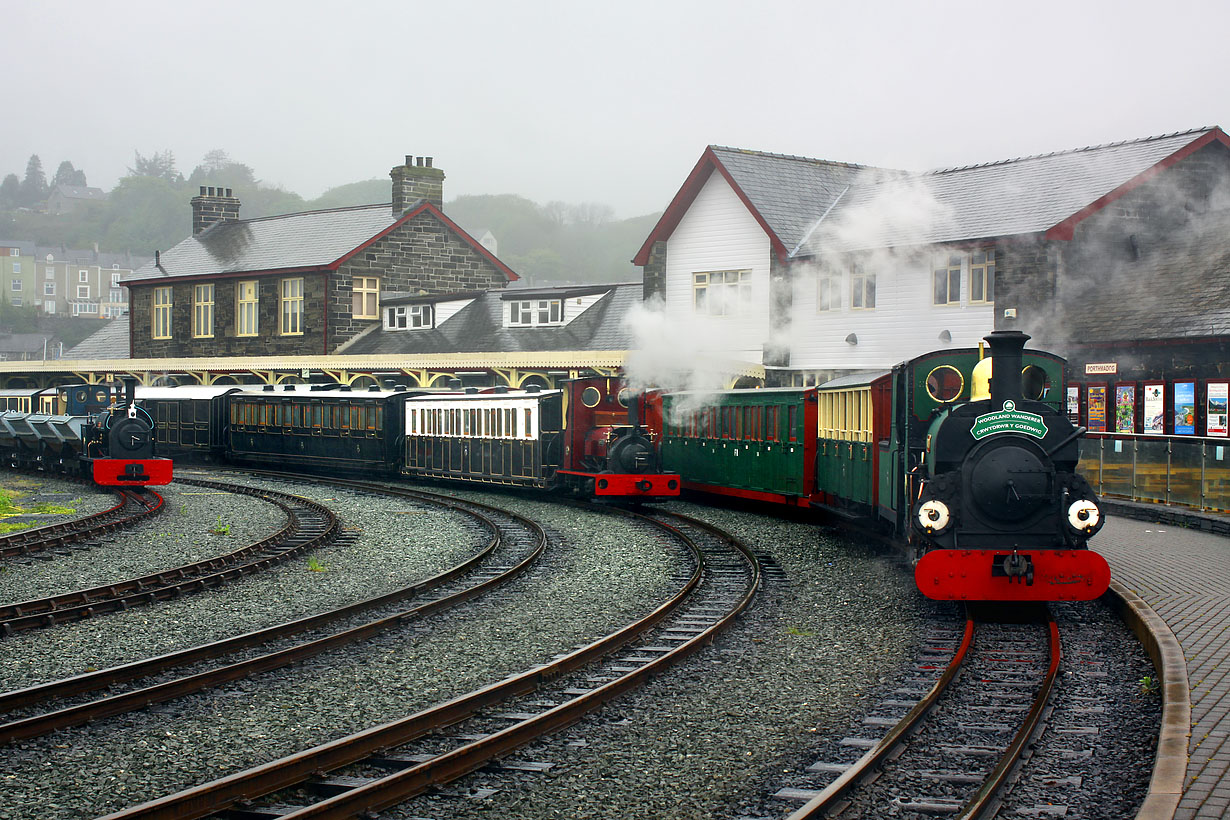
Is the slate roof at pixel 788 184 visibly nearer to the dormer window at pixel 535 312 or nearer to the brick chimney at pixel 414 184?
the dormer window at pixel 535 312

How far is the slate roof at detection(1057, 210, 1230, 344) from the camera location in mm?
20047

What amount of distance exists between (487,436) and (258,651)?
14557 millimetres

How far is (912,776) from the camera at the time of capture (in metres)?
6.27

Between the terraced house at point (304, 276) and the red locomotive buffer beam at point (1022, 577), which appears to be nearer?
the red locomotive buffer beam at point (1022, 577)

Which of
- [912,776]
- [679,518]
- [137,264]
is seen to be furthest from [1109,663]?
[137,264]

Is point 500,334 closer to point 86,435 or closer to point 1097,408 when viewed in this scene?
point 86,435

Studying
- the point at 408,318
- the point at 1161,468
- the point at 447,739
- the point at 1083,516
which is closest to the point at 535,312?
the point at 408,318

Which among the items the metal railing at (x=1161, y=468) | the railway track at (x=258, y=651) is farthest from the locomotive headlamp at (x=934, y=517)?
the metal railing at (x=1161, y=468)

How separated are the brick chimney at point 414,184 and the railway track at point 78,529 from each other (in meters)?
24.8

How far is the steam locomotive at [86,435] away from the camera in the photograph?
25.0 meters

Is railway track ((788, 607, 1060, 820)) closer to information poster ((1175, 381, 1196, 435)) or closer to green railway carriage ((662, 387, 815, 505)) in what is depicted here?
green railway carriage ((662, 387, 815, 505))

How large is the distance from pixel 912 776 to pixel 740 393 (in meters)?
14.1

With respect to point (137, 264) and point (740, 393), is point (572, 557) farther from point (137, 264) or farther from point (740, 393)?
point (137, 264)

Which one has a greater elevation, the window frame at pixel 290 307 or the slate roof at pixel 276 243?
the slate roof at pixel 276 243
